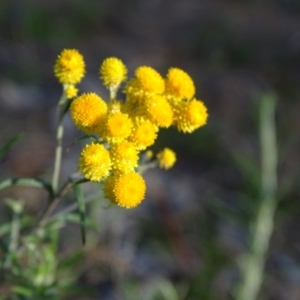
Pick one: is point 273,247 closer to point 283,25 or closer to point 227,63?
point 227,63

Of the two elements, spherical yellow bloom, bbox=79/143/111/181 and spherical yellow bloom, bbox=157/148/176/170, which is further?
spherical yellow bloom, bbox=157/148/176/170

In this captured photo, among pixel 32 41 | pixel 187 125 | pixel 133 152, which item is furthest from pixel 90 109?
pixel 32 41

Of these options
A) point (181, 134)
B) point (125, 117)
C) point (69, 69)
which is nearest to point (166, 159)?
point (125, 117)

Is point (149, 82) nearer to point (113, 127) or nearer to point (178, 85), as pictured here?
point (178, 85)

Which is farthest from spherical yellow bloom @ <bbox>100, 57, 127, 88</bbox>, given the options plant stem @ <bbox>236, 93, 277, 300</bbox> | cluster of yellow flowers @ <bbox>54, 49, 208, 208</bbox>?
plant stem @ <bbox>236, 93, 277, 300</bbox>

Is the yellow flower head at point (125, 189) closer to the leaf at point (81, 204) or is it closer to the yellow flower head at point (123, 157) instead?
the yellow flower head at point (123, 157)

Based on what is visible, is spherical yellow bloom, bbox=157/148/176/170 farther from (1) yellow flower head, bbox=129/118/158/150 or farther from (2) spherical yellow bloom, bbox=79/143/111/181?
(2) spherical yellow bloom, bbox=79/143/111/181
